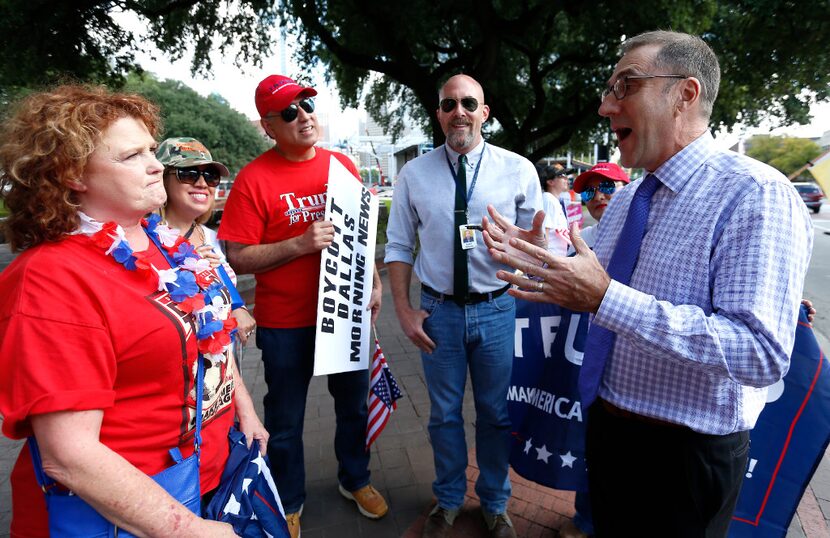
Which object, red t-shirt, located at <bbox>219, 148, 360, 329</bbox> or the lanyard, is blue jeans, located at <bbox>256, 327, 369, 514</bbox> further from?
the lanyard

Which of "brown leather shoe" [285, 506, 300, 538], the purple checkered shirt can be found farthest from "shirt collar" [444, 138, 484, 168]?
"brown leather shoe" [285, 506, 300, 538]

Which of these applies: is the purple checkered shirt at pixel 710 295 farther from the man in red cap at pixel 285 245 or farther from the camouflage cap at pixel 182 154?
the camouflage cap at pixel 182 154

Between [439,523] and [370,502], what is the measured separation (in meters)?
A: 0.41

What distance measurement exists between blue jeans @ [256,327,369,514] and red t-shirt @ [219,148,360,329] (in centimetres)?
11

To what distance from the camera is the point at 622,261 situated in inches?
61.8

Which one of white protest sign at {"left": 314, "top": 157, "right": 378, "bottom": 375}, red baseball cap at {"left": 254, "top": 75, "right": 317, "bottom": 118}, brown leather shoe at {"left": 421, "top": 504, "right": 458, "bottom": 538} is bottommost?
brown leather shoe at {"left": 421, "top": 504, "right": 458, "bottom": 538}

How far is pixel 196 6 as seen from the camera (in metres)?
9.33

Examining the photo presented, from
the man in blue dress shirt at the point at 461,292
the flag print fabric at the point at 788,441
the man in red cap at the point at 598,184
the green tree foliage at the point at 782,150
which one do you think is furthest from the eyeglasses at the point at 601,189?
the green tree foliage at the point at 782,150

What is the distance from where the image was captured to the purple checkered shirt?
1.20 metres

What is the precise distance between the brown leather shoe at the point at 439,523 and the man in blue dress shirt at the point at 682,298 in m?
0.97

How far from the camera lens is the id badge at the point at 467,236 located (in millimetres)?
2268

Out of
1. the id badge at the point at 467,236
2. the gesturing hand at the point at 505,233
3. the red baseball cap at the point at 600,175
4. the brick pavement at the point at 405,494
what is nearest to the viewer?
the gesturing hand at the point at 505,233

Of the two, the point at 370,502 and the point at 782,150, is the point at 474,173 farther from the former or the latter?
the point at 782,150

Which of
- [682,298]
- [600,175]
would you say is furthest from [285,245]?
[600,175]
